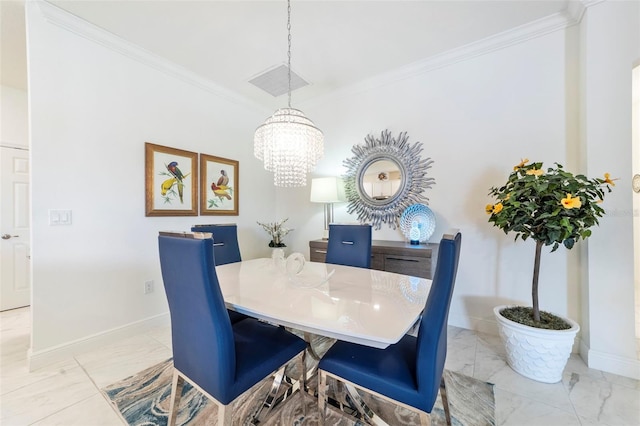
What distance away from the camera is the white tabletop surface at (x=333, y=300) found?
3.24 ft

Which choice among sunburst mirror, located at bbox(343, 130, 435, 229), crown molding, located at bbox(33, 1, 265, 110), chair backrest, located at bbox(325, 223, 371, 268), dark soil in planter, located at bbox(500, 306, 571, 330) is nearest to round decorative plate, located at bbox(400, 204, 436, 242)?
sunburst mirror, located at bbox(343, 130, 435, 229)

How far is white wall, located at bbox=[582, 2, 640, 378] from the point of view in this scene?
1.75 metres

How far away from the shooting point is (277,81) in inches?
117

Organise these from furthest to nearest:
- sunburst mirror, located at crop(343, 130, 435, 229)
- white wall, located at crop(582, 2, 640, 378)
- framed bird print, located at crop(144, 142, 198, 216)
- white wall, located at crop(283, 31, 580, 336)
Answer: sunburst mirror, located at crop(343, 130, 435, 229)
framed bird print, located at crop(144, 142, 198, 216)
white wall, located at crop(283, 31, 580, 336)
white wall, located at crop(582, 2, 640, 378)

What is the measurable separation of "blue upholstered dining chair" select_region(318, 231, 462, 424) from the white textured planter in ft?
3.47

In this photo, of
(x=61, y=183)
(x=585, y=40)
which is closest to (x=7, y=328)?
(x=61, y=183)

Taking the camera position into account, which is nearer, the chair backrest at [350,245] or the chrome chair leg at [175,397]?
the chrome chair leg at [175,397]

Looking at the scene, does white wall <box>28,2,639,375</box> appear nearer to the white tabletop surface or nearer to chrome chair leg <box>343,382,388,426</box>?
the white tabletop surface

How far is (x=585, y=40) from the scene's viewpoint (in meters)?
1.92

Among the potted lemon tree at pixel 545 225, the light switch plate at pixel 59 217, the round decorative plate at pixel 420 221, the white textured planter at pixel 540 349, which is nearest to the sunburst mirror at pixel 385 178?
the round decorative plate at pixel 420 221

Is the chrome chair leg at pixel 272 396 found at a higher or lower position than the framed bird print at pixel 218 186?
lower

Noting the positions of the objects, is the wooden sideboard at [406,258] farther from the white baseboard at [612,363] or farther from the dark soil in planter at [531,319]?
the white baseboard at [612,363]

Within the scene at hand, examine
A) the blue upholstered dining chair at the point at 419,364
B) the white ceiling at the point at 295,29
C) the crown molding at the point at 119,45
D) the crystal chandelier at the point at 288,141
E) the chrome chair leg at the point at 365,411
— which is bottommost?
the chrome chair leg at the point at 365,411

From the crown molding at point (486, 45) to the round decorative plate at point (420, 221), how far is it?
147 cm
